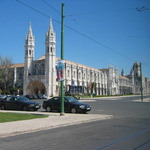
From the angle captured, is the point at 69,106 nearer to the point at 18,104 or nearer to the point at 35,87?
the point at 18,104

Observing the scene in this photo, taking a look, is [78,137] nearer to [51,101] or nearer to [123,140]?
[123,140]

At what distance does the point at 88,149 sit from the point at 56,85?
218 feet

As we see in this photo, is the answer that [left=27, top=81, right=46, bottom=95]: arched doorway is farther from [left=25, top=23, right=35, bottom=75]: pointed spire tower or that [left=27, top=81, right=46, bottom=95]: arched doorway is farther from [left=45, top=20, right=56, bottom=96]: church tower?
[left=25, top=23, right=35, bottom=75]: pointed spire tower

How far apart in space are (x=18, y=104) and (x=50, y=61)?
176 feet

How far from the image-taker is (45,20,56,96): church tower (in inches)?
2753

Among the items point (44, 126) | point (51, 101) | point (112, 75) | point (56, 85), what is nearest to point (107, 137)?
point (44, 126)

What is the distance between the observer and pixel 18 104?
19.6 m

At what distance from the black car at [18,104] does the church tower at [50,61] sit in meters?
48.9

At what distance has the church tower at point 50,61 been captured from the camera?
69.9 metres

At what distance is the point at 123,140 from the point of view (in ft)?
23.6

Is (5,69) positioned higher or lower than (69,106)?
higher

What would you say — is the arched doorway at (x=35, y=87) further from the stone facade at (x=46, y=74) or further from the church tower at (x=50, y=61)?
the church tower at (x=50, y=61)

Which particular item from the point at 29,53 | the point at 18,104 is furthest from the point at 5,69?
the point at 18,104

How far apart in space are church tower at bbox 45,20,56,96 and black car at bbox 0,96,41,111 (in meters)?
48.9
